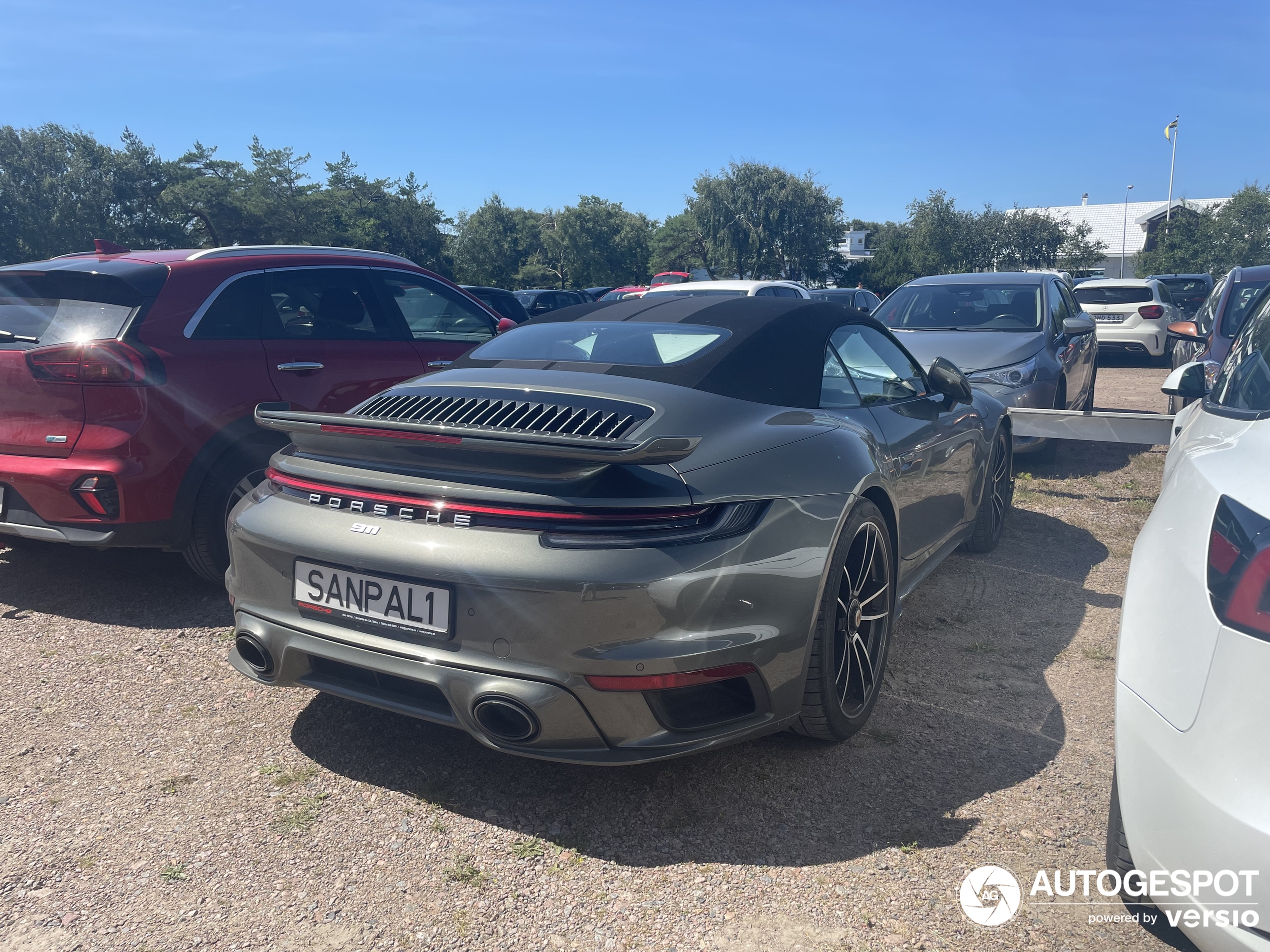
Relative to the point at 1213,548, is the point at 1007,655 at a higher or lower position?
lower

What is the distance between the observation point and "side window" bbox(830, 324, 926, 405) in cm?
357

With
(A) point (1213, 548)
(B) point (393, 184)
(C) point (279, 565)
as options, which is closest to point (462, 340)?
(C) point (279, 565)

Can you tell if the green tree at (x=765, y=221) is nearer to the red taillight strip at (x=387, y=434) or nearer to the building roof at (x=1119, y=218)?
the building roof at (x=1119, y=218)

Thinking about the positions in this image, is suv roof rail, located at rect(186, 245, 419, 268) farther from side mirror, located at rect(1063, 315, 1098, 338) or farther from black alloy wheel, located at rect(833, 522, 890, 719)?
side mirror, located at rect(1063, 315, 1098, 338)

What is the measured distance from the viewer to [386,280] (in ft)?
17.3

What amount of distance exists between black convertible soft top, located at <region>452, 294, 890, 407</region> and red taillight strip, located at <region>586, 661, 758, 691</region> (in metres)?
0.93

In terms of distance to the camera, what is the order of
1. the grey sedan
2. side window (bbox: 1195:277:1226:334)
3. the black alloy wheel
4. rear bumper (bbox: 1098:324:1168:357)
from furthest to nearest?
1. rear bumper (bbox: 1098:324:1168:357)
2. side window (bbox: 1195:277:1226:334)
3. the grey sedan
4. the black alloy wheel

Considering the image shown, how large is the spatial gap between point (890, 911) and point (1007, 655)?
6.26 feet

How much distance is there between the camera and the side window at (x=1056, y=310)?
25.9ft

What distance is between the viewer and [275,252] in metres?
4.85

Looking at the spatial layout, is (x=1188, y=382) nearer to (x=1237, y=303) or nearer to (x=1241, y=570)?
(x=1241, y=570)

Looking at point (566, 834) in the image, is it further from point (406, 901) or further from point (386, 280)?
point (386, 280)

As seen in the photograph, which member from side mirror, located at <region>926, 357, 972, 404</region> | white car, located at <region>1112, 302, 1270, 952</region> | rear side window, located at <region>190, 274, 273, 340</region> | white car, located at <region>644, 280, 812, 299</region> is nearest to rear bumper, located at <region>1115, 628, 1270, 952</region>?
white car, located at <region>1112, 302, 1270, 952</region>

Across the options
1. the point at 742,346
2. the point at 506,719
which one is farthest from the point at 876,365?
the point at 506,719
